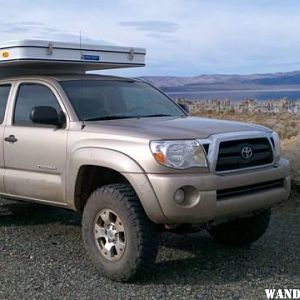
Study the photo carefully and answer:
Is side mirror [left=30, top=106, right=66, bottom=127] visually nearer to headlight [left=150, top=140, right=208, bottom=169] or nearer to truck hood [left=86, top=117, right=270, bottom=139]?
truck hood [left=86, top=117, right=270, bottom=139]

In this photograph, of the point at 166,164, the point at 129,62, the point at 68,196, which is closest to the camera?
the point at 166,164

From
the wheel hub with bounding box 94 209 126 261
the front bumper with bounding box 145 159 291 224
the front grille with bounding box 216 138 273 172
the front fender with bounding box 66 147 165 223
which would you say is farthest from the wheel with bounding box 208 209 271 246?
the front fender with bounding box 66 147 165 223

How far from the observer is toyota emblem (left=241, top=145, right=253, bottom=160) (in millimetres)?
5343

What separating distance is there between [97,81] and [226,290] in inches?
113

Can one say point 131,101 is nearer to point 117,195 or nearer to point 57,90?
point 57,90

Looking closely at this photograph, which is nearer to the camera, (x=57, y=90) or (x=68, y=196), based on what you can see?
(x=68, y=196)

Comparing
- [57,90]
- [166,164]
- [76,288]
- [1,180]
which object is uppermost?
[57,90]

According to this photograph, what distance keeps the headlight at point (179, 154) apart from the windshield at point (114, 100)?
3.91 ft

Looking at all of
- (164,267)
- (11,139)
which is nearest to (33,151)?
(11,139)

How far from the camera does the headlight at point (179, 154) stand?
4996mm

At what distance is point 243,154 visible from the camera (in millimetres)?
5336

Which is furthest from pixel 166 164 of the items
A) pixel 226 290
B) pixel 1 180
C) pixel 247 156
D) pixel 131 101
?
pixel 1 180

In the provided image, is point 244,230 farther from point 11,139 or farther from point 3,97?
point 3,97

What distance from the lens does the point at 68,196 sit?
19.0 feet
